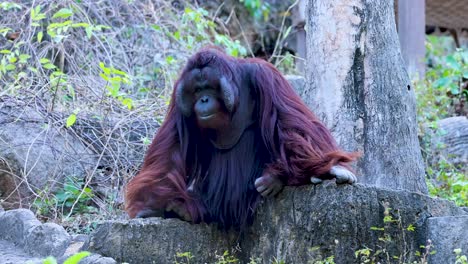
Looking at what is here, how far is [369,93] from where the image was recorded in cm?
416

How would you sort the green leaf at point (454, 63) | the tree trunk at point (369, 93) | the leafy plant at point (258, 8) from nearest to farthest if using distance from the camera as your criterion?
1. the tree trunk at point (369, 93)
2. the green leaf at point (454, 63)
3. the leafy plant at point (258, 8)

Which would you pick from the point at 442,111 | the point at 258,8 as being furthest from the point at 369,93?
the point at 258,8

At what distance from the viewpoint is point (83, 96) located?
551 cm

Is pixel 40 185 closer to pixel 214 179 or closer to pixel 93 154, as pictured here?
pixel 93 154

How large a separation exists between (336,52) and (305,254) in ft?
4.56

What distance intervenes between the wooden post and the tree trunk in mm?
2726

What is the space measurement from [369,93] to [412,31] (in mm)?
2993

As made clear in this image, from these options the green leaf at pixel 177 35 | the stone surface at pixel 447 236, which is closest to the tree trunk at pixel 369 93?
the stone surface at pixel 447 236

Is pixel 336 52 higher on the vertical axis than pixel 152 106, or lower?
higher

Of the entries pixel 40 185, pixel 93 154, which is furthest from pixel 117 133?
pixel 40 185

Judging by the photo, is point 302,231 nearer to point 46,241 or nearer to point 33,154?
point 46,241

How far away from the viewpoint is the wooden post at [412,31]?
6938mm

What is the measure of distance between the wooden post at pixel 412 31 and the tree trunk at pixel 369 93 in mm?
2726

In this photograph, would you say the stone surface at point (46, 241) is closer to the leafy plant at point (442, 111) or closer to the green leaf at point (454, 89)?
the leafy plant at point (442, 111)
